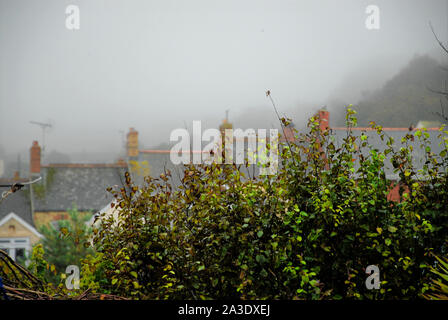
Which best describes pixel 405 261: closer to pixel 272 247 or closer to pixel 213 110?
pixel 272 247

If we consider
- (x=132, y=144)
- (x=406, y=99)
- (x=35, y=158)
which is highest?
(x=406, y=99)

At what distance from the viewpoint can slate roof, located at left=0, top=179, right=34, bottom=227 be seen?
569 inches

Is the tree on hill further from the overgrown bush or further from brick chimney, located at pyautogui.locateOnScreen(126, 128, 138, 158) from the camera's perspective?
the overgrown bush

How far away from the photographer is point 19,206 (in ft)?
48.3

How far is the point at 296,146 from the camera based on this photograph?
2.45 m

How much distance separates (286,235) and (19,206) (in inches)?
584

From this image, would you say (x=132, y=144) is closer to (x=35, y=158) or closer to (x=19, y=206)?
(x=35, y=158)

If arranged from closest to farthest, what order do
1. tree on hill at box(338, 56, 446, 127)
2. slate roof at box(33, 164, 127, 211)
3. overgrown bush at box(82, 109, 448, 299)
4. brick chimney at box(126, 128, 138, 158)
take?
1. overgrown bush at box(82, 109, 448, 299)
2. brick chimney at box(126, 128, 138, 158)
3. slate roof at box(33, 164, 127, 211)
4. tree on hill at box(338, 56, 446, 127)

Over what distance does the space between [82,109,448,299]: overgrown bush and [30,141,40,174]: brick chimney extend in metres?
13.7

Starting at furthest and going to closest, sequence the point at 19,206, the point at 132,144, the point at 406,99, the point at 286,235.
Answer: the point at 406,99 → the point at 19,206 → the point at 132,144 → the point at 286,235

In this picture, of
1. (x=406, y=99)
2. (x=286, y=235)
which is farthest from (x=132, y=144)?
(x=406, y=99)

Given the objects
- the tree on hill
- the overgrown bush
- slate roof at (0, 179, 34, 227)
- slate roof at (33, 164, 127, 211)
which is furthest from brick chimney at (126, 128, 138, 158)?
the overgrown bush

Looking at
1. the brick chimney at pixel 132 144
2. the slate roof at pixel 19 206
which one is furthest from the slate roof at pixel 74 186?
the brick chimney at pixel 132 144

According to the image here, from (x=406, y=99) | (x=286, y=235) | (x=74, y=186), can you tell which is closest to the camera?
(x=286, y=235)
